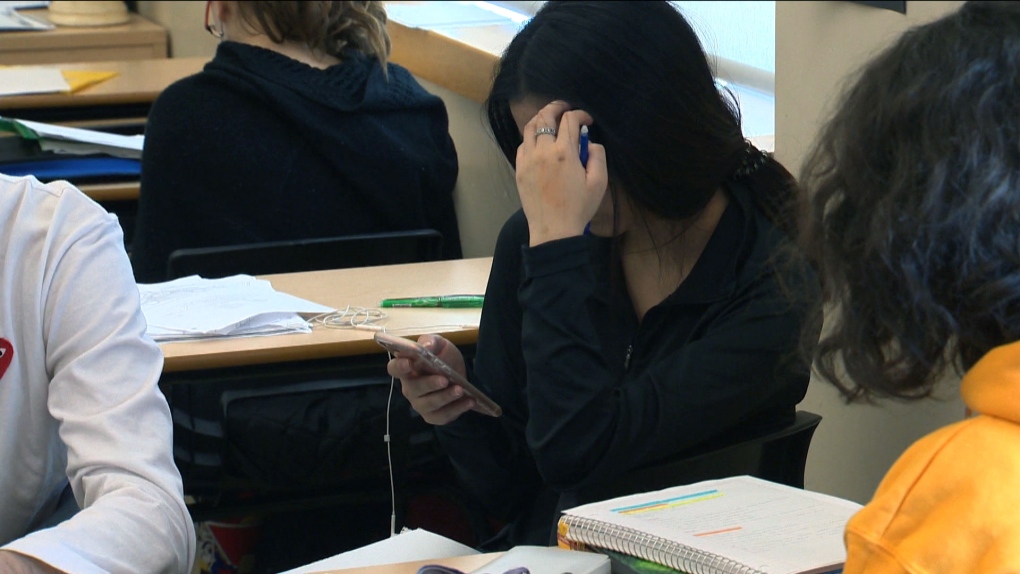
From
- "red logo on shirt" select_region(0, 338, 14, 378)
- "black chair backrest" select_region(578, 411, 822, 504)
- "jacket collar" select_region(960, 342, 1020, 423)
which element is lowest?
"black chair backrest" select_region(578, 411, 822, 504)

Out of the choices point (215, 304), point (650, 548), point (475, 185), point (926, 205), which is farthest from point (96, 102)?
point (926, 205)

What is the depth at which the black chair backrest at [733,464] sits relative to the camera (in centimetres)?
141

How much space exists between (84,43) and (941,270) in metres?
4.62

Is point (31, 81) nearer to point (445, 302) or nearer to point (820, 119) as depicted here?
point (445, 302)

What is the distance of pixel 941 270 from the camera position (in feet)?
2.68

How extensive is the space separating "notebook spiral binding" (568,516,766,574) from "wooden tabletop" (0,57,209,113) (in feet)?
8.26

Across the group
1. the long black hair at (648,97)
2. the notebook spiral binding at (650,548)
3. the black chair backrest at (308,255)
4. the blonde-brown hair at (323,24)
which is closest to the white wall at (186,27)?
the blonde-brown hair at (323,24)

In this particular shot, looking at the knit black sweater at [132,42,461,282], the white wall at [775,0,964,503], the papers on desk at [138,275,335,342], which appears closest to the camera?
the white wall at [775,0,964,503]

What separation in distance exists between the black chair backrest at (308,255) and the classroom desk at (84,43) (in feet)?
8.87

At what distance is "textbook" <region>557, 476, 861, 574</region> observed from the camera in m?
0.98

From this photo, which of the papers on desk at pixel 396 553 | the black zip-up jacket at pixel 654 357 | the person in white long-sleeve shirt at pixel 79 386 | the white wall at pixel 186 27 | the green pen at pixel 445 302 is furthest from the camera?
the white wall at pixel 186 27

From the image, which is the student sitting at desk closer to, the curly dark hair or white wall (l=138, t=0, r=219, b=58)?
the curly dark hair

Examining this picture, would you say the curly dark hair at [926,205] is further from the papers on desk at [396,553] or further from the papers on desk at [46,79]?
the papers on desk at [46,79]

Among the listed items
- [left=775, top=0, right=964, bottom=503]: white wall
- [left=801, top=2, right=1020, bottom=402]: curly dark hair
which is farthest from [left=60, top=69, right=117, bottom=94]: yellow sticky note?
[left=801, top=2, right=1020, bottom=402]: curly dark hair
